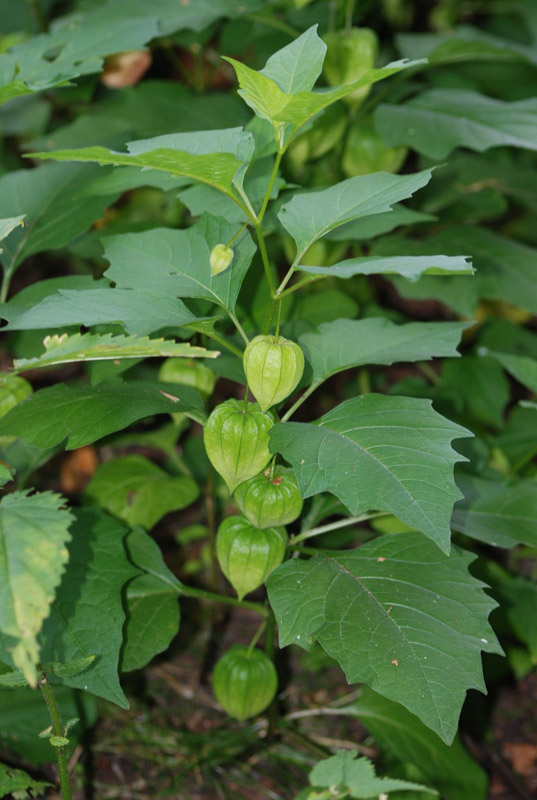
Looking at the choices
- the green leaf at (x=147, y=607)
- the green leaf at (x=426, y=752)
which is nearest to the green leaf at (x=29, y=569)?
the green leaf at (x=147, y=607)

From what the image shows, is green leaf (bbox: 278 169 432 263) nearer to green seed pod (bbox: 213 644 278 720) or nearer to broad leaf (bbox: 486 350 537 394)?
broad leaf (bbox: 486 350 537 394)

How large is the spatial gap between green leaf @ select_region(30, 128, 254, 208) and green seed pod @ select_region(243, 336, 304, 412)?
0.57ft

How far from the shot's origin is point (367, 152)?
1.46 m

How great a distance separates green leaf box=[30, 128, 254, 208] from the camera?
707 millimetres

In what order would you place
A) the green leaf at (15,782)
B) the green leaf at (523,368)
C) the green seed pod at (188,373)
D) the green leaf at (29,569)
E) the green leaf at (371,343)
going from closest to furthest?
the green leaf at (29,569) → the green leaf at (15,782) → the green leaf at (371,343) → the green seed pod at (188,373) → the green leaf at (523,368)

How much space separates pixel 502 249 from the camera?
5.07 feet

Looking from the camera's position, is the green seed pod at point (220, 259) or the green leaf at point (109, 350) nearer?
the green leaf at point (109, 350)

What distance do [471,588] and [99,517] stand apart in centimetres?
51

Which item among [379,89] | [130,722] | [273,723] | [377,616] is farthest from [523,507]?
[379,89]

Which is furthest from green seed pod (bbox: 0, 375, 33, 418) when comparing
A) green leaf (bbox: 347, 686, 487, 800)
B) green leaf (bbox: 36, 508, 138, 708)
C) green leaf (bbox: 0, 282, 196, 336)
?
green leaf (bbox: 347, 686, 487, 800)

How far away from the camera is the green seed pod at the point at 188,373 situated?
43.3 inches

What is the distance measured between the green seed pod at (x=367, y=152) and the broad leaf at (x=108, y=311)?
0.81 meters

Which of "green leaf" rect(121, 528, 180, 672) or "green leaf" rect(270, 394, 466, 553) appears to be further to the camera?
"green leaf" rect(121, 528, 180, 672)

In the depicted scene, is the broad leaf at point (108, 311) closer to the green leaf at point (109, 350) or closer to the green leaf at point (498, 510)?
the green leaf at point (109, 350)
